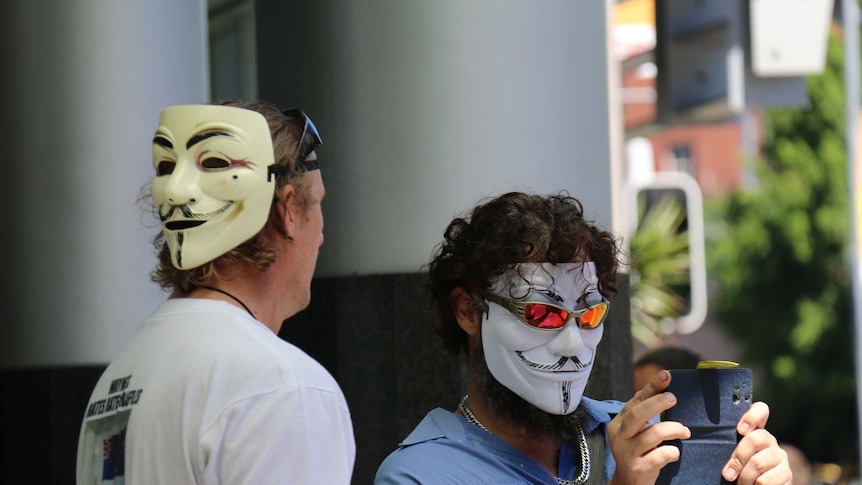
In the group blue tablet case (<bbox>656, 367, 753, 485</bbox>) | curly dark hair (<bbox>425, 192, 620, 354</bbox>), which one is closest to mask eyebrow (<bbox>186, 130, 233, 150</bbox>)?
curly dark hair (<bbox>425, 192, 620, 354</bbox>)

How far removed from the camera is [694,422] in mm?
2355

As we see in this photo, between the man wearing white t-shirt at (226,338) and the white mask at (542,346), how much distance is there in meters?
0.50

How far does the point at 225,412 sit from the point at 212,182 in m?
0.52

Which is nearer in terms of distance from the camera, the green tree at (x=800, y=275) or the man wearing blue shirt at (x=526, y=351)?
the man wearing blue shirt at (x=526, y=351)

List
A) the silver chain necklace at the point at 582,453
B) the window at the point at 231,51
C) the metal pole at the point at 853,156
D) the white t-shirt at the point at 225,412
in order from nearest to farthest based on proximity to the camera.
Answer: the white t-shirt at the point at 225,412, the silver chain necklace at the point at 582,453, the window at the point at 231,51, the metal pole at the point at 853,156

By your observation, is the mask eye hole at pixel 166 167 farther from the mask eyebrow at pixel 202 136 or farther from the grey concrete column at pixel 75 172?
the grey concrete column at pixel 75 172

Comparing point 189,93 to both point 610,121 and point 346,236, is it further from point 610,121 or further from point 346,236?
point 610,121

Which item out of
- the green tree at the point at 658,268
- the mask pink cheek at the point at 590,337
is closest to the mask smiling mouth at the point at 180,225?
the mask pink cheek at the point at 590,337

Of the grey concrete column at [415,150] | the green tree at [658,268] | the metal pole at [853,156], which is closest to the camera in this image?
the grey concrete column at [415,150]

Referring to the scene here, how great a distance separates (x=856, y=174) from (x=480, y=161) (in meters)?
6.05

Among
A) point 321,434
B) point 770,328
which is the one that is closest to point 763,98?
point 321,434

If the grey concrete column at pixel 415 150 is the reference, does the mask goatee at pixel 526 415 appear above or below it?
below

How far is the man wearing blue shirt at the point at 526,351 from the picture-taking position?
258 centimetres

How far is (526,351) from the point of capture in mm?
2654
